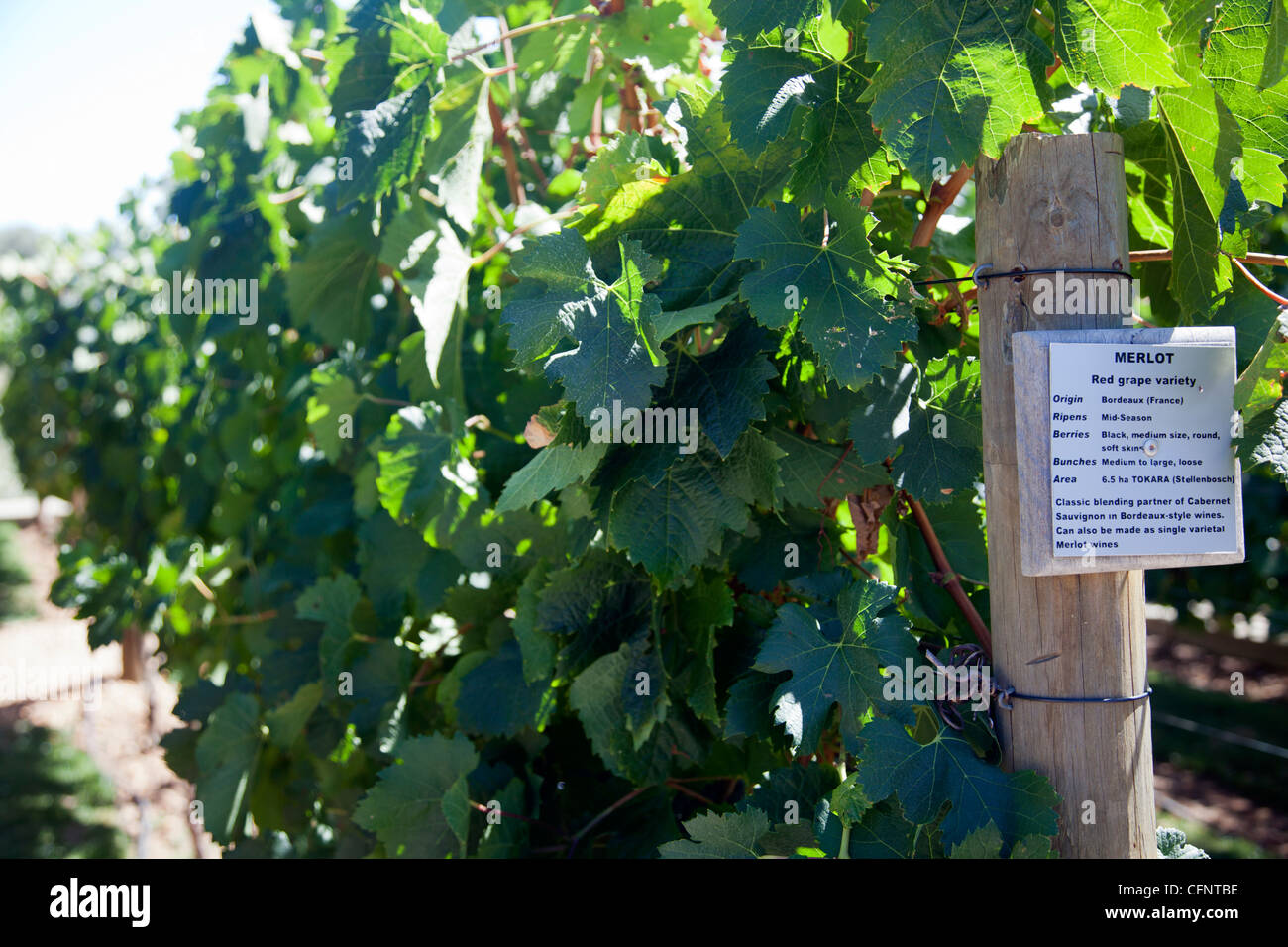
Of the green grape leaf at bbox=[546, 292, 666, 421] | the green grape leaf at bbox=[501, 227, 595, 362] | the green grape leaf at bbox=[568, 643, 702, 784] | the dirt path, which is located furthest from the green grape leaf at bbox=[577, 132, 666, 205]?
the dirt path

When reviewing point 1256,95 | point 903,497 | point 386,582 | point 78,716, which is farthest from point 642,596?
point 78,716

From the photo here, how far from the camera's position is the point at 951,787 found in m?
1.38

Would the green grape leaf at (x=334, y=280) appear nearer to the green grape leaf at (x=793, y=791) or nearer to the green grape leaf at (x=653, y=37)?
the green grape leaf at (x=653, y=37)

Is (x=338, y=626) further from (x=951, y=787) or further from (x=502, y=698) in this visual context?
(x=951, y=787)

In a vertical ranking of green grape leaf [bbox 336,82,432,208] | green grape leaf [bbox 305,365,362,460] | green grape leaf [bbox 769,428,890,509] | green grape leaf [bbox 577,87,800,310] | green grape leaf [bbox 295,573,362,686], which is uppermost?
green grape leaf [bbox 336,82,432,208]

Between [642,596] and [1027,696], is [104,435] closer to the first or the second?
[642,596]

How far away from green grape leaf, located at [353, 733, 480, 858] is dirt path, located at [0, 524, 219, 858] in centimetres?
258

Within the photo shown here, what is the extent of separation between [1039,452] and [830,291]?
37 cm

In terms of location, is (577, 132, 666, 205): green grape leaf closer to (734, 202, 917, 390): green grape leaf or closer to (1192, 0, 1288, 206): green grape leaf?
(734, 202, 917, 390): green grape leaf

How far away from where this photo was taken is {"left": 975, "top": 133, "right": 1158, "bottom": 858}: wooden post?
1.41m

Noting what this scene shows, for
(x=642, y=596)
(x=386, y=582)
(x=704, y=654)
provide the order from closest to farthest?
(x=704, y=654) < (x=642, y=596) < (x=386, y=582)

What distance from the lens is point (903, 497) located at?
175 centimetres

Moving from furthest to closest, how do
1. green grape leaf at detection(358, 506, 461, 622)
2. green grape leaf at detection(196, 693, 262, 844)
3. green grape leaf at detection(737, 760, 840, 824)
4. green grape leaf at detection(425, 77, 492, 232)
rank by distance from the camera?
green grape leaf at detection(196, 693, 262, 844), green grape leaf at detection(358, 506, 461, 622), green grape leaf at detection(425, 77, 492, 232), green grape leaf at detection(737, 760, 840, 824)
